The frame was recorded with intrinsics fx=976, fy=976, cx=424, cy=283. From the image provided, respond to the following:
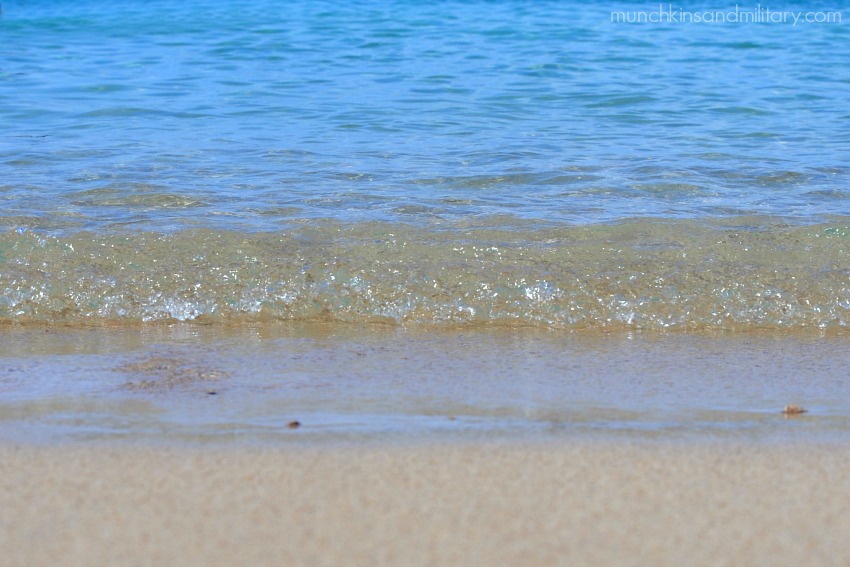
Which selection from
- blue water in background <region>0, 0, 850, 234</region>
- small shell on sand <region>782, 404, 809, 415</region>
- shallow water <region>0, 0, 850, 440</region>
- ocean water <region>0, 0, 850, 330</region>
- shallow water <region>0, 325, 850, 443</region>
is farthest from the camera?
blue water in background <region>0, 0, 850, 234</region>

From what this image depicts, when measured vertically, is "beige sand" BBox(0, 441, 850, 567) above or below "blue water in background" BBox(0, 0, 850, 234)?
above

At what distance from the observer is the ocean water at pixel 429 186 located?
319 centimetres

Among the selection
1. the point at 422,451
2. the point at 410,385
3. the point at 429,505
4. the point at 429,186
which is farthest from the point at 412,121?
the point at 429,505

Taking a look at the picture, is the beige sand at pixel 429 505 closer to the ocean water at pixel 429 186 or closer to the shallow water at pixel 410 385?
the shallow water at pixel 410 385

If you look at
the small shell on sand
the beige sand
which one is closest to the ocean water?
the small shell on sand

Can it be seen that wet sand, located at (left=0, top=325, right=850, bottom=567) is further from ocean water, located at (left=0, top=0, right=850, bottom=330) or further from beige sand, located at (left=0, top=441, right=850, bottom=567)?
ocean water, located at (left=0, top=0, right=850, bottom=330)

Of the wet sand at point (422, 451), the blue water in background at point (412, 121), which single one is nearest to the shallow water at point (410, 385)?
the wet sand at point (422, 451)

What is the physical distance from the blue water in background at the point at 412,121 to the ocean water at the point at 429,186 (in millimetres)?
27

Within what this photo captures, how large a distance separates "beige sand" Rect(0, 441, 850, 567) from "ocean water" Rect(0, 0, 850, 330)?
117 cm

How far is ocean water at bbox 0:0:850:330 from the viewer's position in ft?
10.5

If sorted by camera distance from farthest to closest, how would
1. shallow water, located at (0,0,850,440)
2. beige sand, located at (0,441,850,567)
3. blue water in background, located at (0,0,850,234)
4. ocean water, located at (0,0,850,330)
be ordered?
blue water in background, located at (0,0,850,234) < ocean water, located at (0,0,850,330) < shallow water, located at (0,0,850,440) < beige sand, located at (0,441,850,567)

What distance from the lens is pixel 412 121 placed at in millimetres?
6277

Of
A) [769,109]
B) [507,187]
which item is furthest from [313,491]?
[769,109]

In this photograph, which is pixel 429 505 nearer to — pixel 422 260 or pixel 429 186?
pixel 422 260
